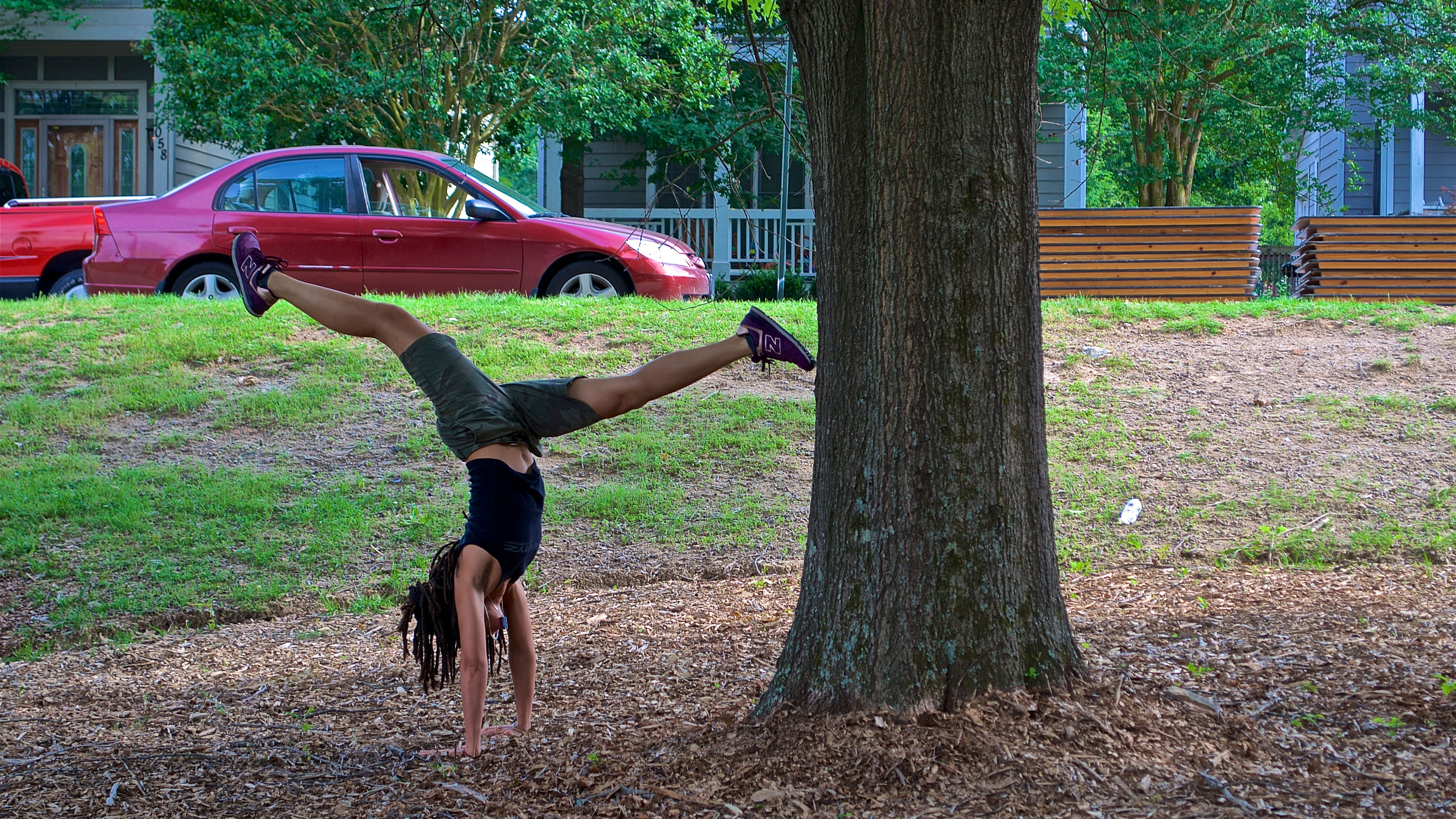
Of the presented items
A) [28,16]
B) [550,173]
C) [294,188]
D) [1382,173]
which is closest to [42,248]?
[294,188]

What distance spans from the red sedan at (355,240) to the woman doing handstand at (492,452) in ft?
21.8

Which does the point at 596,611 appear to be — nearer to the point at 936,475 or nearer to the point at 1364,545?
the point at 936,475

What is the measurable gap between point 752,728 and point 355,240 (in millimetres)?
8241

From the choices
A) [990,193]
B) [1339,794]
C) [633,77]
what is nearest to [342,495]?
[990,193]

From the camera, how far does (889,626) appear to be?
3.47 meters

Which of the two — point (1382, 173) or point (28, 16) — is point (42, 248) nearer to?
point (28, 16)

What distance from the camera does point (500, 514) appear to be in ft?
12.5

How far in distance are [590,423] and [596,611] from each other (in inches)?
75.9

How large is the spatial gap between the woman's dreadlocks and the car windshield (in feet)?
23.7

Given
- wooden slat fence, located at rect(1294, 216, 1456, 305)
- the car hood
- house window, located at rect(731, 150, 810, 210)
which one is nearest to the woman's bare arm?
the car hood

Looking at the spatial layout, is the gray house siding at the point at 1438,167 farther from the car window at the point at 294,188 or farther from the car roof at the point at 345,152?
the car window at the point at 294,188

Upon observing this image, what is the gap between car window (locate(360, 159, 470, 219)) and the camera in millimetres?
10867

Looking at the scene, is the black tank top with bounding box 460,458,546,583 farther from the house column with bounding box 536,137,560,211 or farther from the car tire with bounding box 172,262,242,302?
the house column with bounding box 536,137,560,211

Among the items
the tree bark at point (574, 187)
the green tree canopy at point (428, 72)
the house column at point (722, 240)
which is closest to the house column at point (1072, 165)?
the house column at point (722, 240)
